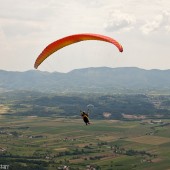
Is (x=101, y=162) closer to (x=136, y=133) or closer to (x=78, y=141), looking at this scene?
(x=78, y=141)

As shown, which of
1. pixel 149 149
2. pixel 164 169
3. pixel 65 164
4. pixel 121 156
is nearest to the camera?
pixel 164 169

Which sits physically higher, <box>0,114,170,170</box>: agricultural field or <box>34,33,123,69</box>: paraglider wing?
<box>34,33,123,69</box>: paraglider wing

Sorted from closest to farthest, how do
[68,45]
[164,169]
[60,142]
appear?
[68,45], [164,169], [60,142]

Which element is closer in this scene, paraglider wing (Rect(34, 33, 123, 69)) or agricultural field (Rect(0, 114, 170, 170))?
paraglider wing (Rect(34, 33, 123, 69))

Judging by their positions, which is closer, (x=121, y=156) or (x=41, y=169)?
(x=41, y=169)

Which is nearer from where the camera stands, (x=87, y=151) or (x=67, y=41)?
(x=67, y=41)

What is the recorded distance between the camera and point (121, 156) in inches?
5399

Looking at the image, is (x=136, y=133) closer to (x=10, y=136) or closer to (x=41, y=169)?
(x=10, y=136)

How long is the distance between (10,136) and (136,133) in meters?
64.8

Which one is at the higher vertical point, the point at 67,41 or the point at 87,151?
the point at 67,41

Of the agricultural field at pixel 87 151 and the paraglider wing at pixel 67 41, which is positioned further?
the agricultural field at pixel 87 151

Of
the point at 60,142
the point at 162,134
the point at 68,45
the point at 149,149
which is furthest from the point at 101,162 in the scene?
the point at 68,45

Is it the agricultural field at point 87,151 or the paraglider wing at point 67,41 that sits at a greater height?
the paraglider wing at point 67,41

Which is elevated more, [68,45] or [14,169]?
[68,45]
